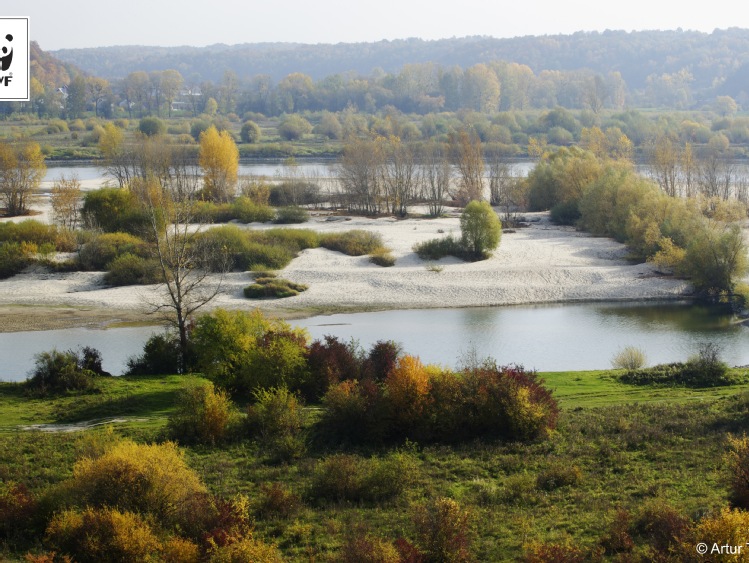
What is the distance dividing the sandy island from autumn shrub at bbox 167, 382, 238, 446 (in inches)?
739

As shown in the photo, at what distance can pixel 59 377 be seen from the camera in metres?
24.4

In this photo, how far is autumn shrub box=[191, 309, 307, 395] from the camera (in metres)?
23.2

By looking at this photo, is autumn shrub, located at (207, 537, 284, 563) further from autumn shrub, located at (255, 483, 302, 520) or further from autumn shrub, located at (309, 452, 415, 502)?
autumn shrub, located at (309, 452, 415, 502)

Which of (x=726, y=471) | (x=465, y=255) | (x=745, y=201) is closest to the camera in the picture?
(x=726, y=471)

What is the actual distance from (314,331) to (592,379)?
1296cm

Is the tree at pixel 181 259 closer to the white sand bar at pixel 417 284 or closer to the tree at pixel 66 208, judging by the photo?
the white sand bar at pixel 417 284

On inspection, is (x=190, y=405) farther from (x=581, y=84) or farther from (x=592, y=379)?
(x=581, y=84)

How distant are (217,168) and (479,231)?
93.9ft

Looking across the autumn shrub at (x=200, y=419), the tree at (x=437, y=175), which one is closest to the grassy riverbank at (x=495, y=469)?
the autumn shrub at (x=200, y=419)

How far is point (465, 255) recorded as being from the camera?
5003cm

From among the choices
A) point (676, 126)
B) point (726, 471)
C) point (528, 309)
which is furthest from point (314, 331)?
point (676, 126)

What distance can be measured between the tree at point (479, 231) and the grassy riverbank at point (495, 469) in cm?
2682

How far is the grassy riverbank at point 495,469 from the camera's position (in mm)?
14664

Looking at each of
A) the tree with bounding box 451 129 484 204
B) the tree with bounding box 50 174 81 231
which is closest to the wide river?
the tree with bounding box 50 174 81 231
